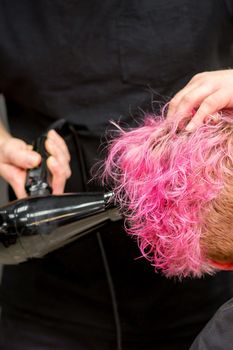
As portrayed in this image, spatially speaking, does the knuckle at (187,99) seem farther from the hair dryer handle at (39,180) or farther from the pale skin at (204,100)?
the hair dryer handle at (39,180)

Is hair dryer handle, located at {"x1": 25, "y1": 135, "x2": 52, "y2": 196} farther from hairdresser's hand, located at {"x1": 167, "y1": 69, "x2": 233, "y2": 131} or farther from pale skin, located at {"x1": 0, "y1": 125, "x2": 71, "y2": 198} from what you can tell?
hairdresser's hand, located at {"x1": 167, "y1": 69, "x2": 233, "y2": 131}

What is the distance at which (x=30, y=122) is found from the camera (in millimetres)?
1149

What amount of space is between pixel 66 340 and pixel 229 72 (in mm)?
545

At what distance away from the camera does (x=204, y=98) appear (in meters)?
0.83

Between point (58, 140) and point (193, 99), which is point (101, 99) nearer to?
point (58, 140)

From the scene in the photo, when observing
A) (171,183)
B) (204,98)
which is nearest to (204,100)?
(204,98)

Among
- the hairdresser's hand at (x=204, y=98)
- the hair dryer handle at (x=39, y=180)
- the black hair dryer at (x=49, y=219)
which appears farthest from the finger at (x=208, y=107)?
the hair dryer handle at (x=39, y=180)

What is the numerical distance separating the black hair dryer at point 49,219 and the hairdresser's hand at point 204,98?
0.49 ft

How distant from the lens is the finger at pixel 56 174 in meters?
0.98

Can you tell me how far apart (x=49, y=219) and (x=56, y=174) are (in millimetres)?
117

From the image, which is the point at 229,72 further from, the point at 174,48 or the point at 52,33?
the point at 52,33

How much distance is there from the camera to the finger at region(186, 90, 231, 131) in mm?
814

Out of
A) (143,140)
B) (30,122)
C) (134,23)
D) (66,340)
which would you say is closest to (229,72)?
(143,140)

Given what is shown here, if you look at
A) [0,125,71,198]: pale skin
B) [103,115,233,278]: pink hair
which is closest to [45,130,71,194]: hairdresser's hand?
[0,125,71,198]: pale skin
